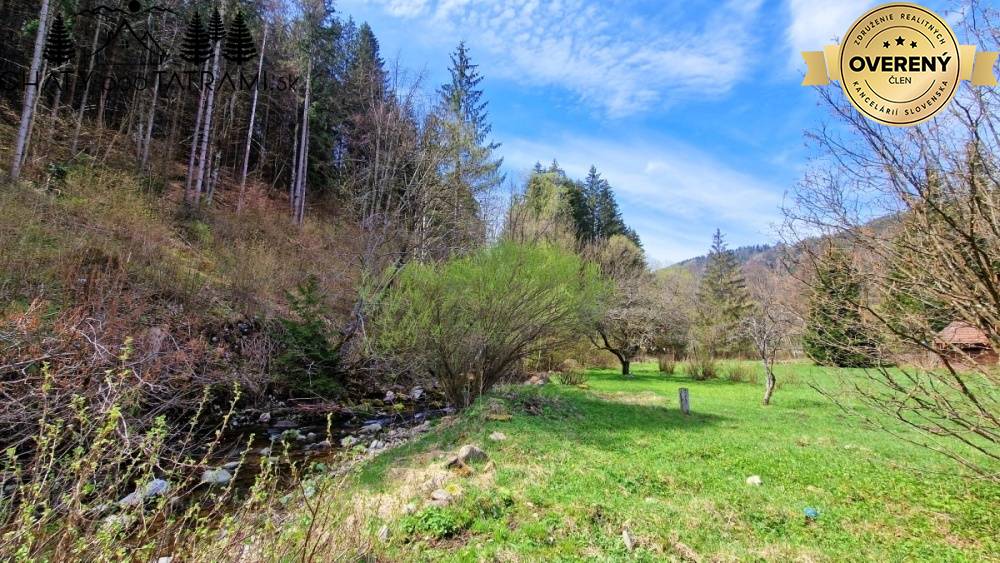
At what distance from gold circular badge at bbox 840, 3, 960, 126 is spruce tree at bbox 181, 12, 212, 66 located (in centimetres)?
1913

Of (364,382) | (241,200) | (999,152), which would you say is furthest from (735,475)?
(241,200)


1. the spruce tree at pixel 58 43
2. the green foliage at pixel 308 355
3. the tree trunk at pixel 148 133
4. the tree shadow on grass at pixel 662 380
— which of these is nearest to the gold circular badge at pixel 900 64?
the green foliage at pixel 308 355

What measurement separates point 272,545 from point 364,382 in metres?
9.31

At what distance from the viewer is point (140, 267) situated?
927cm

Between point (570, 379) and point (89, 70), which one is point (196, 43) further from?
point (570, 379)

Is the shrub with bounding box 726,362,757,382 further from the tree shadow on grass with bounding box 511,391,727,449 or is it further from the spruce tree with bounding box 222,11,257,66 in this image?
the spruce tree with bounding box 222,11,257,66

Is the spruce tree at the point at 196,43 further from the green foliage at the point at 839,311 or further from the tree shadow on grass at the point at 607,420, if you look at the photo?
the green foliage at the point at 839,311

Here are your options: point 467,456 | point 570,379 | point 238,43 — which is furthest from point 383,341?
point 238,43

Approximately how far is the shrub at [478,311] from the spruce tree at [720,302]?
1515 centimetres

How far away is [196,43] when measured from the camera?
15.7m

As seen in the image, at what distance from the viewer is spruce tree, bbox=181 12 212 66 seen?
50.2 ft

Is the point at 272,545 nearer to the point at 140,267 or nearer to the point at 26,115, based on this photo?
the point at 140,267

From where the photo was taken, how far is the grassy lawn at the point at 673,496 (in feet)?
11.5

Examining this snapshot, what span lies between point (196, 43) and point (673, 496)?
20340 millimetres
